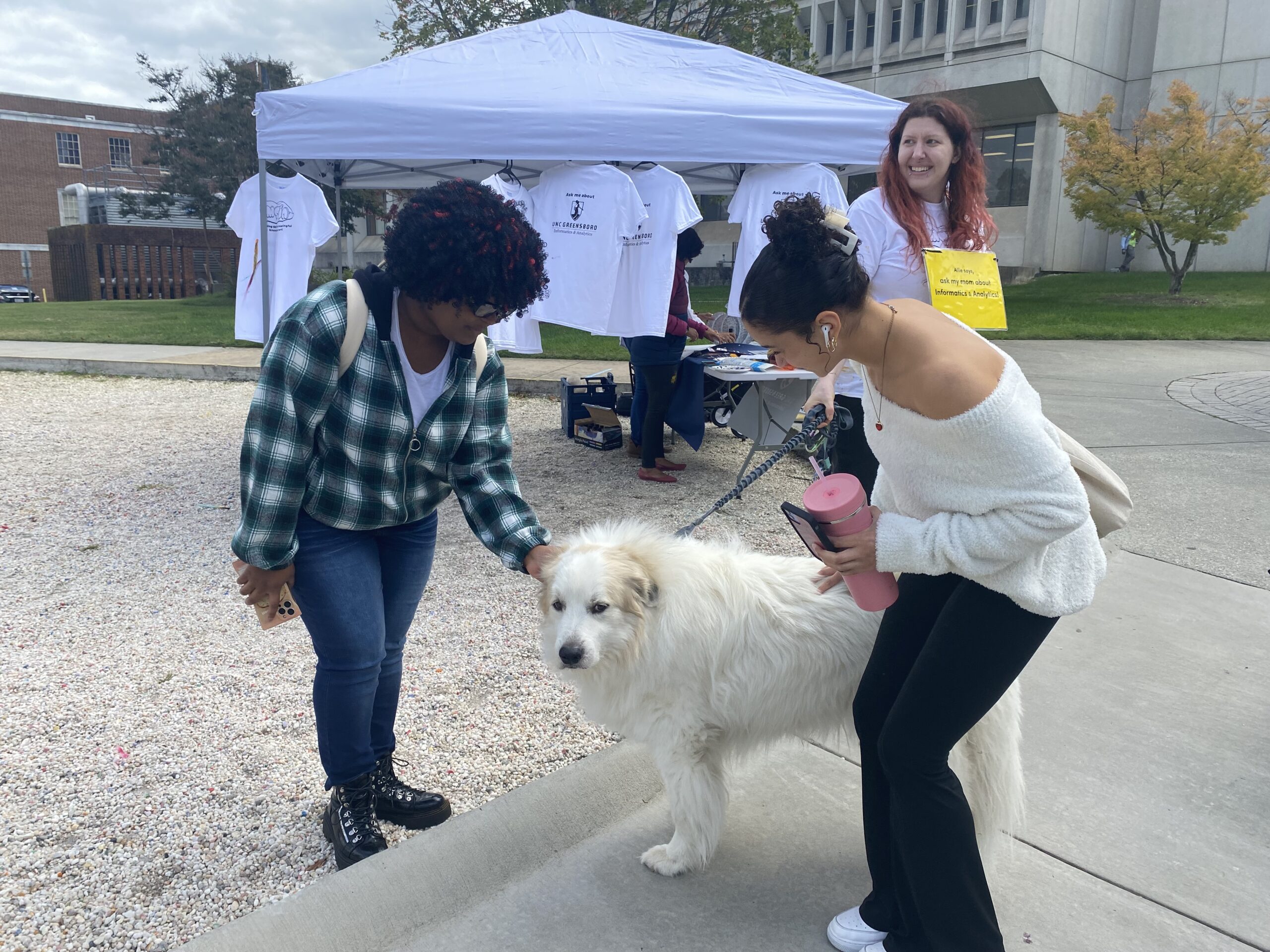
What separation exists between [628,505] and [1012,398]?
4865mm

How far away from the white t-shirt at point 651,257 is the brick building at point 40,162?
56917 millimetres

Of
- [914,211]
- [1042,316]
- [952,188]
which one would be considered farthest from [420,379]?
[1042,316]

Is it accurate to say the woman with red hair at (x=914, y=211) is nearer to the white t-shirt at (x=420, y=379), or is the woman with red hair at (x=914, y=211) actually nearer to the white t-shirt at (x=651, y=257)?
the white t-shirt at (x=420, y=379)

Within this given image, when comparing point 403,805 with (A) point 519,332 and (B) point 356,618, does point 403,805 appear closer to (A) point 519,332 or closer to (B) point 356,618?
(B) point 356,618

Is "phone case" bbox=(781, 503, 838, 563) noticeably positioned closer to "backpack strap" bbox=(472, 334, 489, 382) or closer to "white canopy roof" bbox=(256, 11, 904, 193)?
"backpack strap" bbox=(472, 334, 489, 382)

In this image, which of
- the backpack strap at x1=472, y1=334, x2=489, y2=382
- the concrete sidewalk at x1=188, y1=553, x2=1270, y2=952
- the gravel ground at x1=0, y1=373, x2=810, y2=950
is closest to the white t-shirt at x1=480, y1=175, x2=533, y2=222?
the gravel ground at x1=0, y1=373, x2=810, y2=950

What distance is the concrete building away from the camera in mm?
29328

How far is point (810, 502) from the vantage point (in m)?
2.03

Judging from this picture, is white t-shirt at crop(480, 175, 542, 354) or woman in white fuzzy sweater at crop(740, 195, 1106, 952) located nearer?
woman in white fuzzy sweater at crop(740, 195, 1106, 952)

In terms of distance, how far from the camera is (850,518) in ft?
6.49

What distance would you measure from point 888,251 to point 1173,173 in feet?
74.2

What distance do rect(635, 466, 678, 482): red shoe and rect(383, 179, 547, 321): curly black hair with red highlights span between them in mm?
4963

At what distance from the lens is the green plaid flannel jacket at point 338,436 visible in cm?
221

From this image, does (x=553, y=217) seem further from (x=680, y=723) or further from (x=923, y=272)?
(x=680, y=723)
